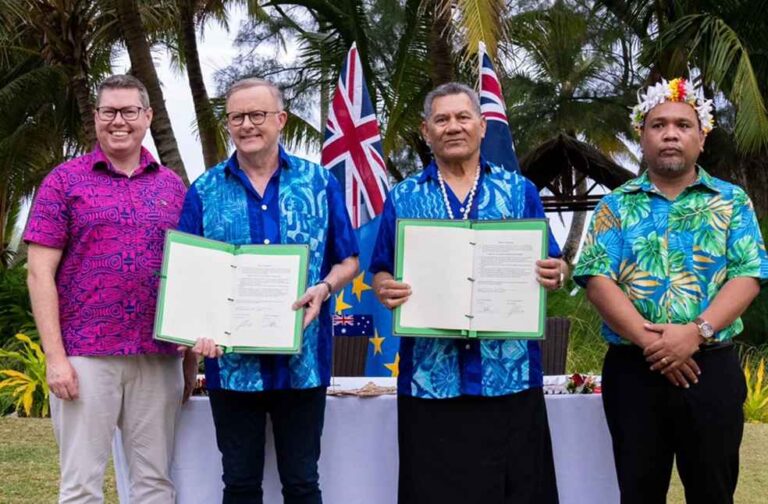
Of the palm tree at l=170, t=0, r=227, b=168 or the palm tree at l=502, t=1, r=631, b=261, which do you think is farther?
the palm tree at l=502, t=1, r=631, b=261

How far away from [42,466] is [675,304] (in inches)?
216

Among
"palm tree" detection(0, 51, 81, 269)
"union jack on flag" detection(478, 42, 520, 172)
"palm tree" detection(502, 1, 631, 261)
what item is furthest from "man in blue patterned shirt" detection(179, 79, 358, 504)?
"palm tree" detection(502, 1, 631, 261)

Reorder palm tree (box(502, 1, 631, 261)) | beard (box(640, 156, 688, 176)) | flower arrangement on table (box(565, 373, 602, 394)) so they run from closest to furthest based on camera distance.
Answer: beard (box(640, 156, 688, 176)) → flower arrangement on table (box(565, 373, 602, 394)) → palm tree (box(502, 1, 631, 261))

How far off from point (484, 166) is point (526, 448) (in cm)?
105

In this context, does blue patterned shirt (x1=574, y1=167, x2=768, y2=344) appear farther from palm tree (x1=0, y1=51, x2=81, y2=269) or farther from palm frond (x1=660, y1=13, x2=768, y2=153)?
palm tree (x1=0, y1=51, x2=81, y2=269)

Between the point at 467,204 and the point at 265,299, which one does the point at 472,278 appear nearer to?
the point at 467,204

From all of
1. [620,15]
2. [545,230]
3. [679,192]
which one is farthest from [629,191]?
[620,15]

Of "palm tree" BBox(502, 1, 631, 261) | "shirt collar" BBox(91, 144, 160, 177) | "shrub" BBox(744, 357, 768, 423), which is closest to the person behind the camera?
"shirt collar" BBox(91, 144, 160, 177)

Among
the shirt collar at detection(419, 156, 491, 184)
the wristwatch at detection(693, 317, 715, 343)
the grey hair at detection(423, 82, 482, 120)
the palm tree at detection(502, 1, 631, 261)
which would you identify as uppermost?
the palm tree at detection(502, 1, 631, 261)

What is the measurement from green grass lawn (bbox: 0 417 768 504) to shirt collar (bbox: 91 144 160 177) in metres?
3.26

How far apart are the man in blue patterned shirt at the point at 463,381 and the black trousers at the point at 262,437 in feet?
1.15

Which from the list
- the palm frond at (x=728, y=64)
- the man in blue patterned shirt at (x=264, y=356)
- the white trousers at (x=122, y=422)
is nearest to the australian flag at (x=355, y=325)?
the white trousers at (x=122, y=422)

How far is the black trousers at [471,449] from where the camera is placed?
11.5 ft

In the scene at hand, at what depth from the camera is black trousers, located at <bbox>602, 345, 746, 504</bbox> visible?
349cm
